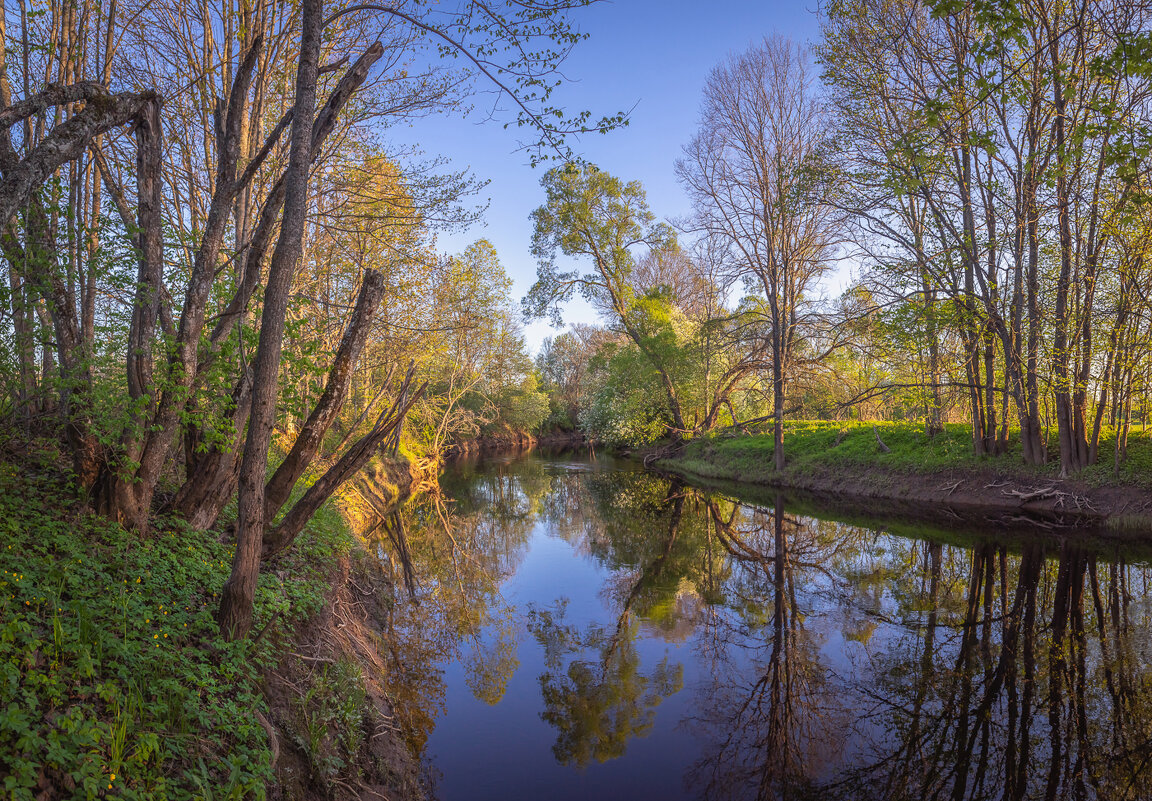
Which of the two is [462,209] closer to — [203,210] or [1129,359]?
[203,210]

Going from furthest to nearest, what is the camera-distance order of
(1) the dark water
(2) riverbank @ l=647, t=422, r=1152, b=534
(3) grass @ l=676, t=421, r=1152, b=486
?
(3) grass @ l=676, t=421, r=1152, b=486 → (2) riverbank @ l=647, t=422, r=1152, b=534 → (1) the dark water

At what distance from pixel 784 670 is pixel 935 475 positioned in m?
11.4

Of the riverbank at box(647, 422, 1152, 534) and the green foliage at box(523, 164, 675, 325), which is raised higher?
the green foliage at box(523, 164, 675, 325)

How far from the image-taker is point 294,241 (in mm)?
4699

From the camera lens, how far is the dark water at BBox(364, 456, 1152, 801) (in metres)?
4.58

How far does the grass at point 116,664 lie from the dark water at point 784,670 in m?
1.91

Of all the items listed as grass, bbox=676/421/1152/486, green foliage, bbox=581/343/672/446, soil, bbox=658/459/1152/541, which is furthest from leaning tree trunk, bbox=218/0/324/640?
green foliage, bbox=581/343/672/446

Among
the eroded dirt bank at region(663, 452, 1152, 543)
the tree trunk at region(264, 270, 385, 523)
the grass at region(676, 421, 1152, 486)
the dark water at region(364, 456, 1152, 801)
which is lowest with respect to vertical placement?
the dark water at region(364, 456, 1152, 801)

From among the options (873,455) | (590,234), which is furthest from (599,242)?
(873,455)

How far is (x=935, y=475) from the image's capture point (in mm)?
15281

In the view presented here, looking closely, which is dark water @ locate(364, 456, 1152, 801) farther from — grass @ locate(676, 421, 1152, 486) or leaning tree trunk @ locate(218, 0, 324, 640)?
grass @ locate(676, 421, 1152, 486)

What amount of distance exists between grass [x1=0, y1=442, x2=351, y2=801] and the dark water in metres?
1.91

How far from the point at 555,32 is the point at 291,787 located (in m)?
6.09

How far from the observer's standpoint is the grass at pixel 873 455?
39.8 ft
